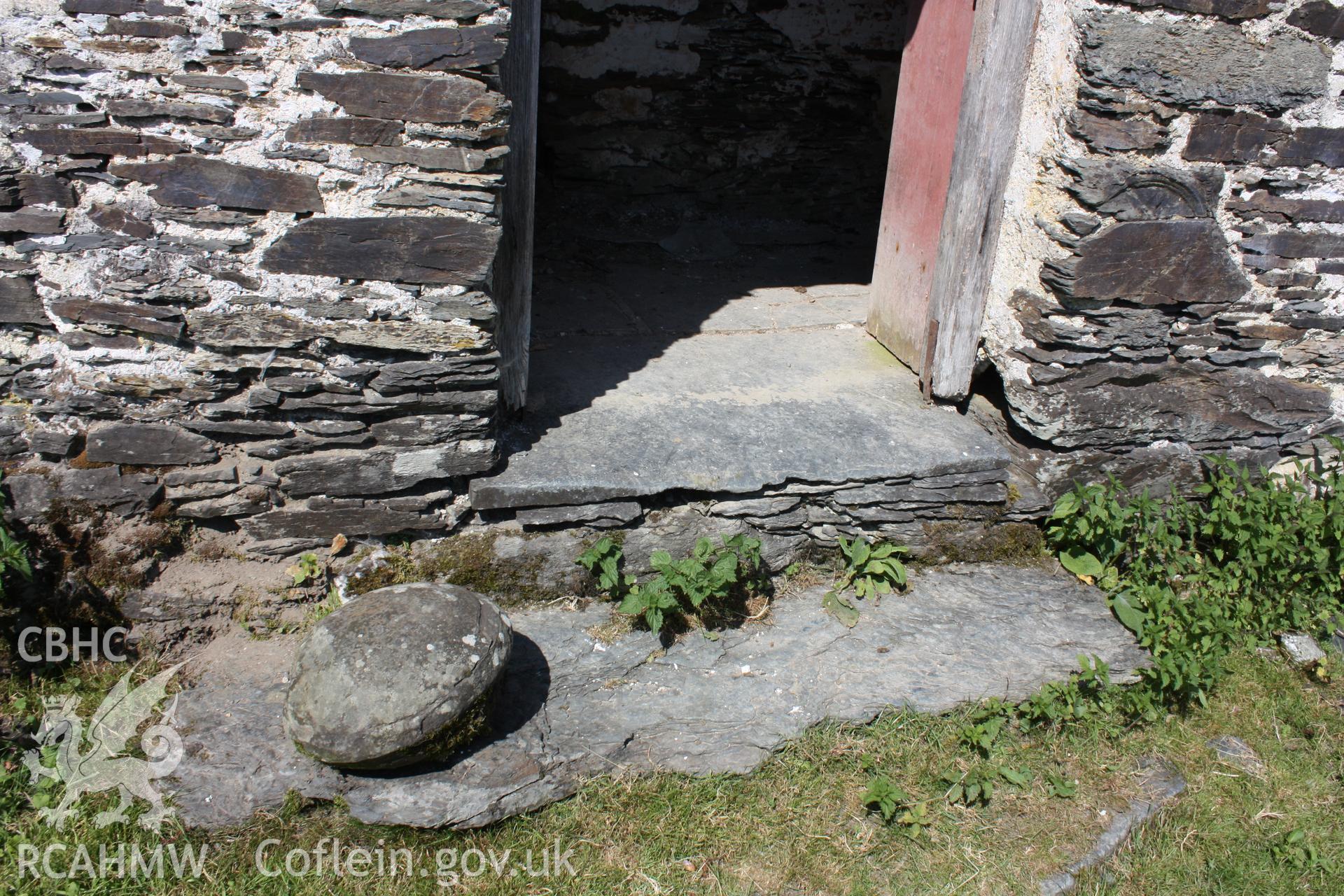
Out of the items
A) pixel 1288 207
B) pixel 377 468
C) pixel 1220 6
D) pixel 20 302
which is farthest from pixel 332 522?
pixel 1288 207

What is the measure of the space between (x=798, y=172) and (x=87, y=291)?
423 cm

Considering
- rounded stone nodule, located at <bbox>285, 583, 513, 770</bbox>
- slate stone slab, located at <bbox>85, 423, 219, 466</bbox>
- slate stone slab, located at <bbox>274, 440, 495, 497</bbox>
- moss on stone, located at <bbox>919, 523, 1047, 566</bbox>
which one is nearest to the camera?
rounded stone nodule, located at <bbox>285, 583, 513, 770</bbox>

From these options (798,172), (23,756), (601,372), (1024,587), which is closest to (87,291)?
(23,756)

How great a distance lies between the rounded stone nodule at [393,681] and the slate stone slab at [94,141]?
128 cm

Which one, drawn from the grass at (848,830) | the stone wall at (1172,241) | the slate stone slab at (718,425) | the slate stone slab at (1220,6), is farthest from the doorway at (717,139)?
the grass at (848,830)

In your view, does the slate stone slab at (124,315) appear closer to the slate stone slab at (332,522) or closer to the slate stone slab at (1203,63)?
the slate stone slab at (332,522)

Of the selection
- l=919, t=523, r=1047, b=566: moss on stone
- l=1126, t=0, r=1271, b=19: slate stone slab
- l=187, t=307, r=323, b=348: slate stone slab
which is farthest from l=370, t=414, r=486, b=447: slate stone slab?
l=1126, t=0, r=1271, b=19: slate stone slab

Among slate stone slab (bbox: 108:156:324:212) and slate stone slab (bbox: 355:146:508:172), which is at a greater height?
slate stone slab (bbox: 355:146:508:172)

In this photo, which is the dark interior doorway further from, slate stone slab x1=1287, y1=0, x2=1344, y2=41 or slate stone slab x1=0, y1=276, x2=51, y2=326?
slate stone slab x1=0, y1=276, x2=51, y2=326

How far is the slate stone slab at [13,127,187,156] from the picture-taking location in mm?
2324

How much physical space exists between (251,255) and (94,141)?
1.44 feet

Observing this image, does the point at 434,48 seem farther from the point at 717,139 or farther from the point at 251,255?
the point at 717,139

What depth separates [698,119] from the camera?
552 cm

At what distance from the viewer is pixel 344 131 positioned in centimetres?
240
